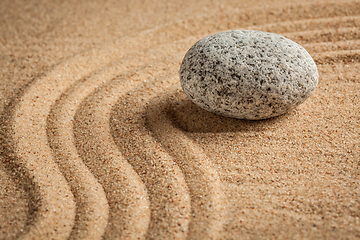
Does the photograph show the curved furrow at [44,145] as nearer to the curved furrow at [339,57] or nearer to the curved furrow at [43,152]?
the curved furrow at [43,152]

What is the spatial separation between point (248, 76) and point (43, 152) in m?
1.69

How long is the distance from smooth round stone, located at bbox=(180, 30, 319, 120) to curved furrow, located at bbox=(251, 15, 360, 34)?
1.30 meters

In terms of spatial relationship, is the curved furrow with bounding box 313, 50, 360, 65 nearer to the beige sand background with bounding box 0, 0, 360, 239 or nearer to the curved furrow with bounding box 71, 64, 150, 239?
the beige sand background with bounding box 0, 0, 360, 239

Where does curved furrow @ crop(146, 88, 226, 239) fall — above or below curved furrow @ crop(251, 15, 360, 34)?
below

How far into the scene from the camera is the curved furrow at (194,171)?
1.98 m

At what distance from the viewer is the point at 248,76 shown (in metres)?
2.34

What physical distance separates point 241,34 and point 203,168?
3.79 feet

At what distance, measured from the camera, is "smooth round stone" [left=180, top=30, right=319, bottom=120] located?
2352mm

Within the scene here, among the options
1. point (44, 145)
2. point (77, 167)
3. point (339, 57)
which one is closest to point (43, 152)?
point (44, 145)

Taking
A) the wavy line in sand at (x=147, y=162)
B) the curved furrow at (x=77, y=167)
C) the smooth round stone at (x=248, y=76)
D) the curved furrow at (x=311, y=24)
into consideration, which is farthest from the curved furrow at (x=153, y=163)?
the curved furrow at (x=311, y=24)

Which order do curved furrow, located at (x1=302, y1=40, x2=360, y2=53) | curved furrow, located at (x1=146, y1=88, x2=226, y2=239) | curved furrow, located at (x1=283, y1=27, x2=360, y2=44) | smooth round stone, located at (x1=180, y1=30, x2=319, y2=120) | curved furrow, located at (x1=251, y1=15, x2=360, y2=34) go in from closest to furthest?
1. curved furrow, located at (x1=146, y1=88, x2=226, y2=239)
2. smooth round stone, located at (x1=180, y1=30, x2=319, y2=120)
3. curved furrow, located at (x1=302, y1=40, x2=360, y2=53)
4. curved furrow, located at (x1=283, y1=27, x2=360, y2=44)
5. curved furrow, located at (x1=251, y1=15, x2=360, y2=34)

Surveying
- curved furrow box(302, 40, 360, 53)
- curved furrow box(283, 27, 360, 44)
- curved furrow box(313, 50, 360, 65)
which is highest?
curved furrow box(283, 27, 360, 44)

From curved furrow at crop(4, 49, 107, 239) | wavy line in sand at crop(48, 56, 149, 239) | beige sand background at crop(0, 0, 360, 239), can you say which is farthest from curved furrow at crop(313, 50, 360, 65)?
curved furrow at crop(4, 49, 107, 239)

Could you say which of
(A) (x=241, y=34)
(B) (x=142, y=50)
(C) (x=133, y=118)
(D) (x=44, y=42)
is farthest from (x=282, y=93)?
(D) (x=44, y=42)
